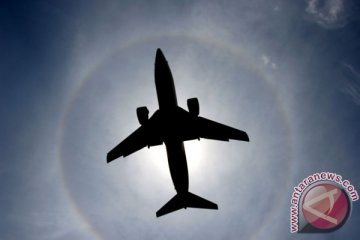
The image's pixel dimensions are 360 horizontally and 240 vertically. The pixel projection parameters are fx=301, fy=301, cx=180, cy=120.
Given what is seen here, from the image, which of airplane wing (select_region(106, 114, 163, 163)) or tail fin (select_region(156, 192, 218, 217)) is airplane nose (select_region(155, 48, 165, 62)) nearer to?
airplane wing (select_region(106, 114, 163, 163))

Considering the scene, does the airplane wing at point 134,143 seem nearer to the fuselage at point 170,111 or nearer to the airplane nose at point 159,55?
the fuselage at point 170,111

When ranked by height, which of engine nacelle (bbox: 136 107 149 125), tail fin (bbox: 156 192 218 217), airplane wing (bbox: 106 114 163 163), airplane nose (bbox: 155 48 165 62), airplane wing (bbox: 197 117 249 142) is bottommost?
tail fin (bbox: 156 192 218 217)

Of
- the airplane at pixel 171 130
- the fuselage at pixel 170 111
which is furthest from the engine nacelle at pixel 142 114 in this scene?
the fuselage at pixel 170 111

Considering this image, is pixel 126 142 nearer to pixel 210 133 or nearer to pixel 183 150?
pixel 183 150

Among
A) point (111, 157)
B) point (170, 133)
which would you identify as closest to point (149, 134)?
point (170, 133)

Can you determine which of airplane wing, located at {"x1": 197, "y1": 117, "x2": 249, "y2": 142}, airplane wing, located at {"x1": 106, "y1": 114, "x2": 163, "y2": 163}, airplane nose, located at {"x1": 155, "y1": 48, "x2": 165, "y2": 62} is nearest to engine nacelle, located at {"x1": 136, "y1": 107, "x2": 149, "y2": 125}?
airplane wing, located at {"x1": 106, "y1": 114, "x2": 163, "y2": 163}

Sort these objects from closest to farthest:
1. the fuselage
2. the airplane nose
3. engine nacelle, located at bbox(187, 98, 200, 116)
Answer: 1. the fuselage
2. engine nacelle, located at bbox(187, 98, 200, 116)
3. the airplane nose

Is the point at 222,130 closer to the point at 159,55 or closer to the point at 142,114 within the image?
the point at 142,114
